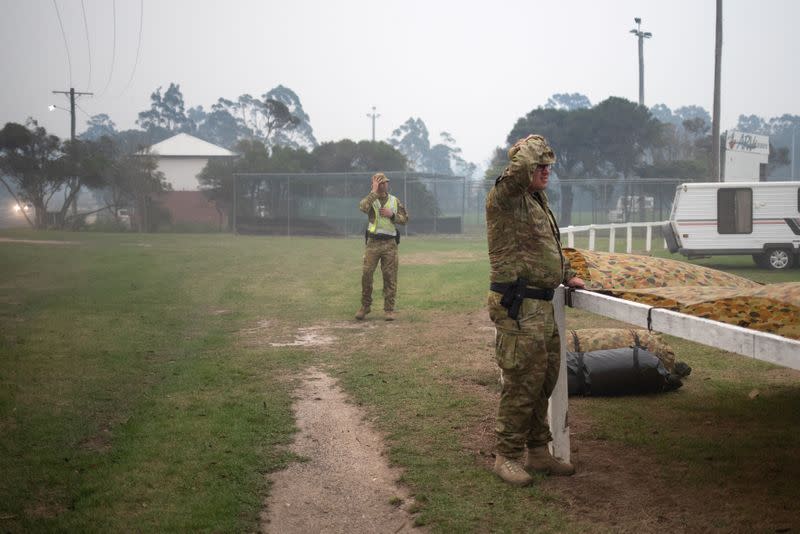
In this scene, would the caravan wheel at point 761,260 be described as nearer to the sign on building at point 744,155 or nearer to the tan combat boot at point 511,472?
the sign on building at point 744,155

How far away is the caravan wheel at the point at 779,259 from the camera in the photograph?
70.0 feet

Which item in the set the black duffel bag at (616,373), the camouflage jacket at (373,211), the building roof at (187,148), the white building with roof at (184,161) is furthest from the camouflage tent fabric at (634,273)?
the building roof at (187,148)

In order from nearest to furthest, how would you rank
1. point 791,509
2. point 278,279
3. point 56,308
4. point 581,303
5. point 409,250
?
point 791,509
point 581,303
point 56,308
point 278,279
point 409,250

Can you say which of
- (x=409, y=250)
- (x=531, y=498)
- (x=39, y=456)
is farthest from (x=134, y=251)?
(x=531, y=498)

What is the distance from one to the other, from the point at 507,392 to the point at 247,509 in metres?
1.76

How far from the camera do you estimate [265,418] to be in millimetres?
6984

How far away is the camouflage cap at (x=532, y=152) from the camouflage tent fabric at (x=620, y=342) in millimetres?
3255

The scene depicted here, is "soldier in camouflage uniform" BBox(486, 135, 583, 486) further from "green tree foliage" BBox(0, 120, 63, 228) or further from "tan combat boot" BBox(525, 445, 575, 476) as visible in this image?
"green tree foliage" BBox(0, 120, 63, 228)

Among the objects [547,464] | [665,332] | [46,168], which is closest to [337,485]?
[547,464]

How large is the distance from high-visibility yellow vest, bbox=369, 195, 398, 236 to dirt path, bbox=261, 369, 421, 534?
18.7ft

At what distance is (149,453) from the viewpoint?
19.5 ft

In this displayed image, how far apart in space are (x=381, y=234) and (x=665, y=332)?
27.3 ft

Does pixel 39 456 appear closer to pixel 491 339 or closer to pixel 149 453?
pixel 149 453

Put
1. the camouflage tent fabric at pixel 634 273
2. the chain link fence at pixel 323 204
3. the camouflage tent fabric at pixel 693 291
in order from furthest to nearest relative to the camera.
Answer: the chain link fence at pixel 323 204 < the camouflage tent fabric at pixel 634 273 < the camouflage tent fabric at pixel 693 291
